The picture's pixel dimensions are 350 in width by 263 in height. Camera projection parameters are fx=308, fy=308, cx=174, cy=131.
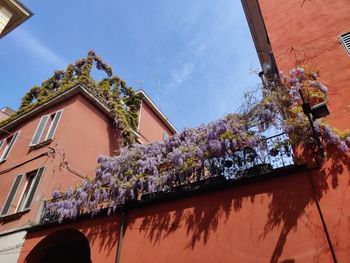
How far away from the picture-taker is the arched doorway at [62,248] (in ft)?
31.8

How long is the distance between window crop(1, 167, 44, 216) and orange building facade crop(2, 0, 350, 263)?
6.44 feet

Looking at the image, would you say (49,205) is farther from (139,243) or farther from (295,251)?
(295,251)

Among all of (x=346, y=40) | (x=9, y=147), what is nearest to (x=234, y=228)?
(x=346, y=40)

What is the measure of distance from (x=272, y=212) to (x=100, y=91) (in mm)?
11126

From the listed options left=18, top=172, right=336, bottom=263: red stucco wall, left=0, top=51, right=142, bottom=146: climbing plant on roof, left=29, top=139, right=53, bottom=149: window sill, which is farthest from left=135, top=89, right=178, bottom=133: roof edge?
left=18, top=172, right=336, bottom=263: red stucco wall

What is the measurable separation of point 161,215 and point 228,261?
6.90 feet

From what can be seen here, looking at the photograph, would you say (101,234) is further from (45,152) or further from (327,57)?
(327,57)

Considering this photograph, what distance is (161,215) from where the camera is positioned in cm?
752

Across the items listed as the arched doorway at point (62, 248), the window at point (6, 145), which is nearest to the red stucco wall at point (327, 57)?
the arched doorway at point (62, 248)

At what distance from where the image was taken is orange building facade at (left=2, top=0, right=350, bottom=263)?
553 cm

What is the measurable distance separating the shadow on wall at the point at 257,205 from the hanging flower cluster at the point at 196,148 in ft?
1.98

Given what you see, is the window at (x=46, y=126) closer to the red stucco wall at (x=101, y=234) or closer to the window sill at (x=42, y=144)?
the window sill at (x=42, y=144)

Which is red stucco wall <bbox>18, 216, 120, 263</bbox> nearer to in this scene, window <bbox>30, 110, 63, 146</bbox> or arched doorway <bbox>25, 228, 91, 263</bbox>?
arched doorway <bbox>25, 228, 91, 263</bbox>

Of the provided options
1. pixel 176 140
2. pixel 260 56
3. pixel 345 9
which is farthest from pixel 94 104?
pixel 345 9
